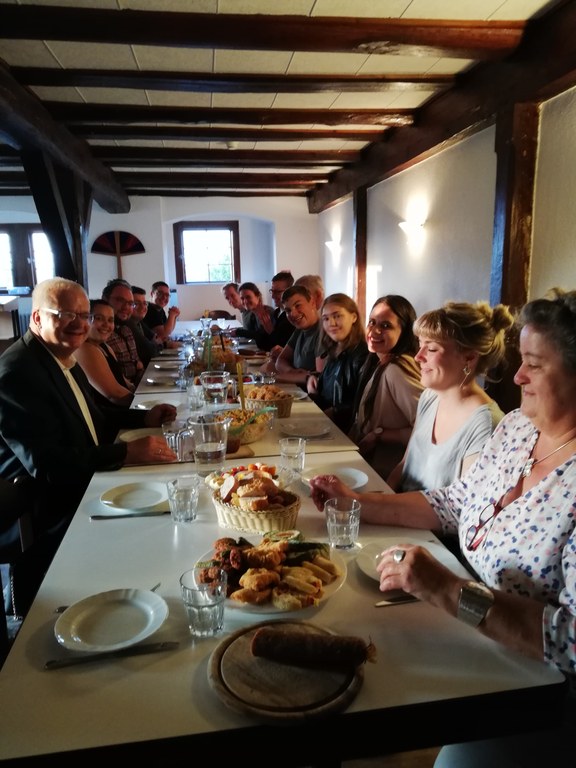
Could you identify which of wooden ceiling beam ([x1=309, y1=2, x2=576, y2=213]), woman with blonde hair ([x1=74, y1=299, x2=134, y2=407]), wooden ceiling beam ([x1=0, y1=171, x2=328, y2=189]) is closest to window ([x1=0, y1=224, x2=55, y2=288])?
wooden ceiling beam ([x1=0, y1=171, x2=328, y2=189])

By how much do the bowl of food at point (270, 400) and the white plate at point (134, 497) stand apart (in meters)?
0.87

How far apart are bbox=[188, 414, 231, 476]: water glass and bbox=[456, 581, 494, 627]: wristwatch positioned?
0.88 meters

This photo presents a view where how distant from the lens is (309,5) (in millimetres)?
2498

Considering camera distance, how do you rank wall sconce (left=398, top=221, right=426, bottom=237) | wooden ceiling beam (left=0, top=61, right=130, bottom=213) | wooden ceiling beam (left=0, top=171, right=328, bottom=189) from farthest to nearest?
wooden ceiling beam (left=0, top=171, right=328, bottom=189) < wall sconce (left=398, top=221, right=426, bottom=237) < wooden ceiling beam (left=0, top=61, right=130, bottom=213)

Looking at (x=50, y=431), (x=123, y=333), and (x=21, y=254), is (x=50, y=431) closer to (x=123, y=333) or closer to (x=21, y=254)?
(x=123, y=333)

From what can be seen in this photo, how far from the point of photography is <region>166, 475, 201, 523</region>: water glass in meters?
1.40

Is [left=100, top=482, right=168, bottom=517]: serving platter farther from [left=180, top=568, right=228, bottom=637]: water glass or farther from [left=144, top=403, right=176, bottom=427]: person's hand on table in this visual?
[left=144, top=403, right=176, bottom=427]: person's hand on table

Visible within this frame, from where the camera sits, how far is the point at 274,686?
82cm

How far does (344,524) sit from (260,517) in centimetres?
20

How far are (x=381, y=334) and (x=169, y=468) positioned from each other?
123cm

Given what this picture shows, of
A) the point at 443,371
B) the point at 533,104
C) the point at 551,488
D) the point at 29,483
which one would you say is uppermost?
the point at 533,104

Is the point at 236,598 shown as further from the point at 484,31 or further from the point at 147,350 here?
the point at 147,350

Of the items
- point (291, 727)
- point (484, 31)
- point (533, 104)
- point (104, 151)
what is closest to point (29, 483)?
point (291, 727)

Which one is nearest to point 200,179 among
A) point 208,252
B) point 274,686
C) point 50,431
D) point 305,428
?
point 208,252
